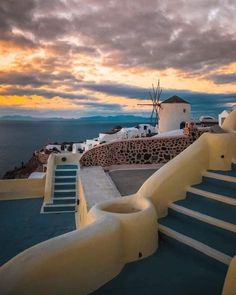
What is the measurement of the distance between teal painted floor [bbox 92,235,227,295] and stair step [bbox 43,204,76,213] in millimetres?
6790

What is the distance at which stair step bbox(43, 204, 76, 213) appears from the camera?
10266 millimetres

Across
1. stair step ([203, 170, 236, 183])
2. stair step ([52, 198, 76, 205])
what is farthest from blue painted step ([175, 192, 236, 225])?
stair step ([52, 198, 76, 205])

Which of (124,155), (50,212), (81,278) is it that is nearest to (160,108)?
(124,155)

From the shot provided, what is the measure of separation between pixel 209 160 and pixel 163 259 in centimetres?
231

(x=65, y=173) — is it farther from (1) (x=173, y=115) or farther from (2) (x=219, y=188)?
(1) (x=173, y=115)

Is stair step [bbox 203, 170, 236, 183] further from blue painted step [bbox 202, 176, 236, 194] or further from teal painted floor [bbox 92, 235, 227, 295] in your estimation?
teal painted floor [bbox 92, 235, 227, 295]

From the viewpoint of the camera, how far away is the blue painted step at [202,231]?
3.67 metres

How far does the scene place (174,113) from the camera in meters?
32.8

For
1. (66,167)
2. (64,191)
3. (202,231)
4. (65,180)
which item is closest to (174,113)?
(66,167)

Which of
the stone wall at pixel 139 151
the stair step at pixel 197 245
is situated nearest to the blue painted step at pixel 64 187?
the stone wall at pixel 139 151

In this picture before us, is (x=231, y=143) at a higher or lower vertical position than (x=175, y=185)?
higher

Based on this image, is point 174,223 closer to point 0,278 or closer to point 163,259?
point 163,259

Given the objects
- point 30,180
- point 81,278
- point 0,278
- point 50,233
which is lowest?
point 50,233

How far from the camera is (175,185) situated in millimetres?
4797
